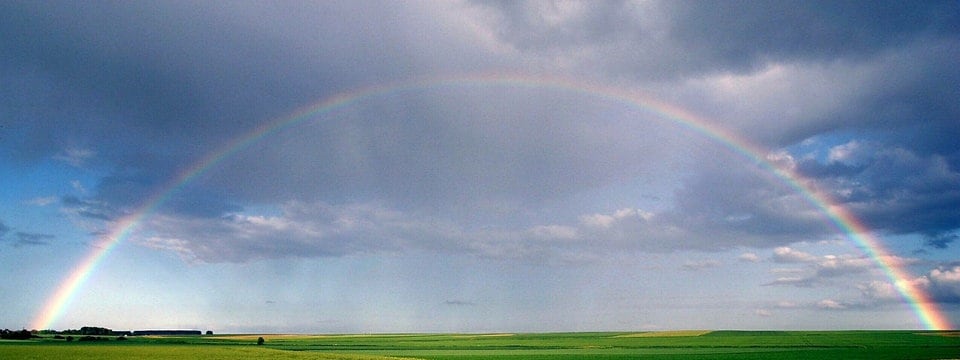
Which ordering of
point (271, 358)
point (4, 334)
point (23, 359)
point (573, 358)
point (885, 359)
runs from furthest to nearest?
1. point (4, 334)
2. point (573, 358)
3. point (885, 359)
4. point (271, 358)
5. point (23, 359)

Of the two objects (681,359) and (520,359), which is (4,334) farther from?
(681,359)

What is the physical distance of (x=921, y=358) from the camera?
7575 cm

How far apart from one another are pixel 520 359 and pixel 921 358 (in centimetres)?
5052

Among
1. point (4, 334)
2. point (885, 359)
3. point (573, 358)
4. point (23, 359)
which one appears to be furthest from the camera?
point (4, 334)

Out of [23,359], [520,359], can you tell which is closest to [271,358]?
[23,359]

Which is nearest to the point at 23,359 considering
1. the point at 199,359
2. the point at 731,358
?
the point at 199,359

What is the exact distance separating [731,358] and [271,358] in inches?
2291

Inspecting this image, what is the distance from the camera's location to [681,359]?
78.4 m

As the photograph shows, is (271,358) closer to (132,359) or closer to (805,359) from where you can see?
(132,359)

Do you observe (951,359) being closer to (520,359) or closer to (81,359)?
(520,359)

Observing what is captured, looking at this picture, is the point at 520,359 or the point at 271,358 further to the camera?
the point at 520,359

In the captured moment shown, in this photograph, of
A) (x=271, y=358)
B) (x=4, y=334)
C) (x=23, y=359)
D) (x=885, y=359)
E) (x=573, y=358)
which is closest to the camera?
(x=23, y=359)

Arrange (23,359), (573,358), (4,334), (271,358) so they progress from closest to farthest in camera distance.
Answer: (23,359) → (271,358) → (573,358) → (4,334)

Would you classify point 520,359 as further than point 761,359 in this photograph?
Yes
